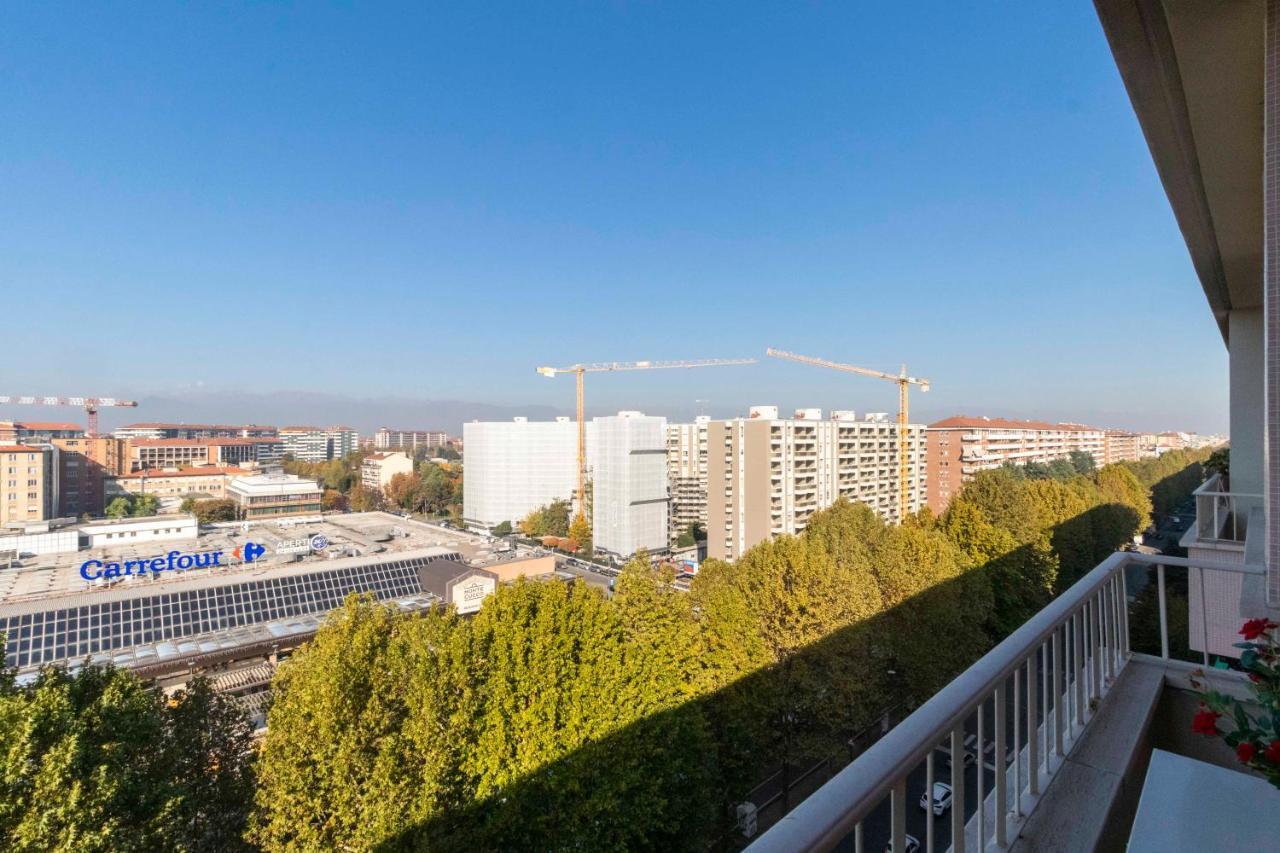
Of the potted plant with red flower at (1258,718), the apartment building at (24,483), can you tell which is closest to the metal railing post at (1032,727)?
the potted plant with red flower at (1258,718)

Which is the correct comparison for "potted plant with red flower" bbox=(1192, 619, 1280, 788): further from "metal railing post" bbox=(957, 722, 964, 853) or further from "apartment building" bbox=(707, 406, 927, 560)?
"apartment building" bbox=(707, 406, 927, 560)

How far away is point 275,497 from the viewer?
4997 cm

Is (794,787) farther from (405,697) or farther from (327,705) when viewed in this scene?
(327,705)

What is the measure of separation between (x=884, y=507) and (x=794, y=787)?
3273 cm

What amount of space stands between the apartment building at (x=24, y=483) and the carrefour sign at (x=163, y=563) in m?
31.6

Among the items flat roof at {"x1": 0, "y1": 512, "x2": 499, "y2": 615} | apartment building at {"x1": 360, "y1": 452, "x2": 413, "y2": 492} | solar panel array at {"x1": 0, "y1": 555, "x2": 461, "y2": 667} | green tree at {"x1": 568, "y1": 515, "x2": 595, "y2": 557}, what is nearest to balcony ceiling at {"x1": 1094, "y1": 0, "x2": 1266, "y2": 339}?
solar panel array at {"x1": 0, "y1": 555, "x2": 461, "y2": 667}

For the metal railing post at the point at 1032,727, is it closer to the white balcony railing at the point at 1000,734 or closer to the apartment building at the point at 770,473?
the white balcony railing at the point at 1000,734

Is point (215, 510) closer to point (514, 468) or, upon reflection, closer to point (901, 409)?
point (514, 468)

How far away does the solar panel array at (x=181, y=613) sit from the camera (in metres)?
15.8

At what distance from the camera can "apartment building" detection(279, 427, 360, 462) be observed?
113812 mm

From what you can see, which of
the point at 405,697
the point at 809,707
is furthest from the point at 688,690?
the point at 405,697

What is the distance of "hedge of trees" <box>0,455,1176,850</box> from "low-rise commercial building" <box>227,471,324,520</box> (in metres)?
48.1

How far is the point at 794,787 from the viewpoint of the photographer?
11.7 m

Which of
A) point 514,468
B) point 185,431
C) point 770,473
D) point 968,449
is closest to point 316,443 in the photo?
point 185,431
